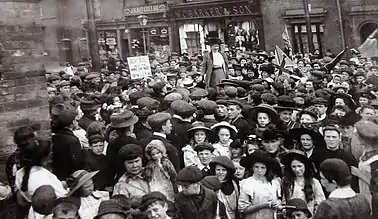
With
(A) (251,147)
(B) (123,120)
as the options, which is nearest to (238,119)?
(A) (251,147)

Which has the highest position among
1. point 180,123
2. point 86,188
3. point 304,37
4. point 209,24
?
point 209,24

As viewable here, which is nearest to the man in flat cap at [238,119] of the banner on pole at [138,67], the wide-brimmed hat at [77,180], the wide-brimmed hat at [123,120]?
the wide-brimmed hat at [123,120]

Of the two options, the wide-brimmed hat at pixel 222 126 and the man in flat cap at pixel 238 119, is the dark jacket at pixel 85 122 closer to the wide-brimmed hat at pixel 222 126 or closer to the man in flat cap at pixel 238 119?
the wide-brimmed hat at pixel 222 126

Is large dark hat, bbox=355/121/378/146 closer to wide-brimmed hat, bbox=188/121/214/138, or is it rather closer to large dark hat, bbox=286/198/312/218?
large dark hat, bbox=286/198/312/218

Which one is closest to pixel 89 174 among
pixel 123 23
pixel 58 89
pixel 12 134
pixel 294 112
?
pixel 12 134

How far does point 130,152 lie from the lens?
3025 millimetres

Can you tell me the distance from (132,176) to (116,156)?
0.32m

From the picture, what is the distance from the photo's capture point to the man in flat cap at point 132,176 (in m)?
3.01

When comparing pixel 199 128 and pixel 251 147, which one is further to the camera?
pixel 199 128

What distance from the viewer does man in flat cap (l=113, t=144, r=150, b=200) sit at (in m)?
3.01

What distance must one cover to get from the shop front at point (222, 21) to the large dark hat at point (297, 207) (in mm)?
9577

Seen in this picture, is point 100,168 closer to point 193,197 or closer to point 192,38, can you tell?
point 193,197

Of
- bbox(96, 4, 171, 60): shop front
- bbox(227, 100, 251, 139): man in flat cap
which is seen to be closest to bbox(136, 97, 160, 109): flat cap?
bbox(227, 100, 251, 139): man in flat cap

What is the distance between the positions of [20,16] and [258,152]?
6.63 ft
